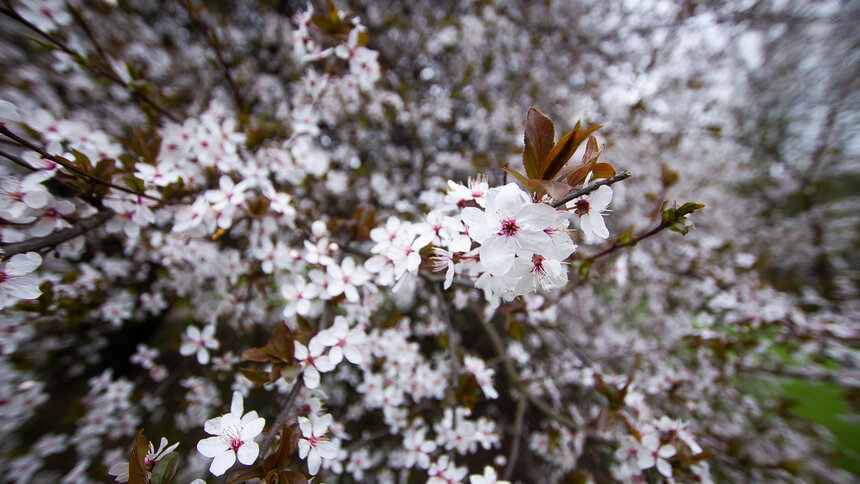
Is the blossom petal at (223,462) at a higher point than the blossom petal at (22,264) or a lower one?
→ lower

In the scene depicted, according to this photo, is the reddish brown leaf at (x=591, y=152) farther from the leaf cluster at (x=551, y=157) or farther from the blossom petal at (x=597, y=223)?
the blossom petal at (x=597, y=223)

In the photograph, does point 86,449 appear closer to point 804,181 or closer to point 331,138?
point 331,138

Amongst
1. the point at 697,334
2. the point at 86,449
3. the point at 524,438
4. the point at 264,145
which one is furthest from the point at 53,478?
the point at 697,334

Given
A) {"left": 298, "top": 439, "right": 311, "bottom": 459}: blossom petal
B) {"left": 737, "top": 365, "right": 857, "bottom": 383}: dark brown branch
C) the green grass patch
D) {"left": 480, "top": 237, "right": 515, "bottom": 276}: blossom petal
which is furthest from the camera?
the green grass patch

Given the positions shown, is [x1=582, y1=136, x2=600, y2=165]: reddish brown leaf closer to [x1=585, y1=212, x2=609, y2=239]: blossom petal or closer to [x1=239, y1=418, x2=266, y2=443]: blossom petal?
[x1=585, y1=212, x2=609, y2=239]: blossom petal

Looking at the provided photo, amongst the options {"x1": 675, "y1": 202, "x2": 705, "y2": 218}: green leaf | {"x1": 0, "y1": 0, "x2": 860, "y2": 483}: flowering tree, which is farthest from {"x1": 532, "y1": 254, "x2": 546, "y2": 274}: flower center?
{"x1": 675, "y1": 202, "x2": 705, "y2": 218}: green leaf

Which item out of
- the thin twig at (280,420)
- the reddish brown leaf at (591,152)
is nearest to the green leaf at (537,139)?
the reddish brown leaf at (591,152)

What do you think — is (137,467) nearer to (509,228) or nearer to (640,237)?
(509,228)
